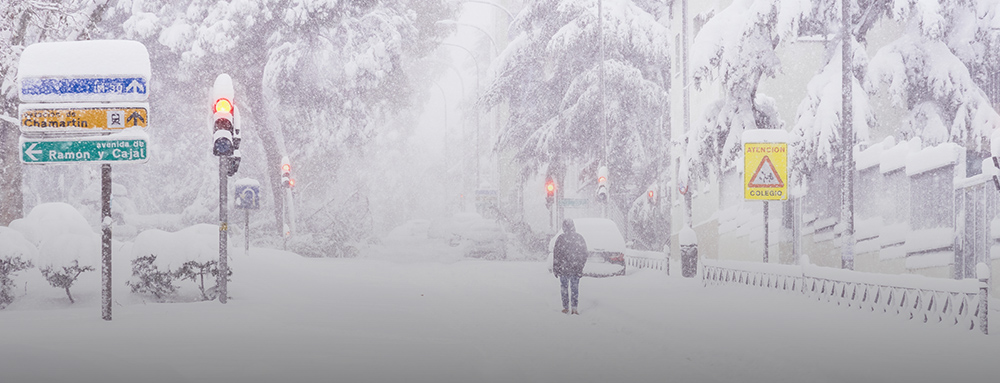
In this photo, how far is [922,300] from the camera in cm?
1291

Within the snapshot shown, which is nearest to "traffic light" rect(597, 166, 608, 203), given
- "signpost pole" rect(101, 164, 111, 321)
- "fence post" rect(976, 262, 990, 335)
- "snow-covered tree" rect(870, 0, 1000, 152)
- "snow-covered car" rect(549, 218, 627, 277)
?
"snow-covered car" rect(549, 218, 627, 277)

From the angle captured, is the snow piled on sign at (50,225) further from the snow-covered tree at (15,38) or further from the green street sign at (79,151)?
the green street sign at (79,151)

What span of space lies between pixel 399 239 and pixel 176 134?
11696mm

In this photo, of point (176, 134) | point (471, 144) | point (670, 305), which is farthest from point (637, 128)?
point (471, 144)

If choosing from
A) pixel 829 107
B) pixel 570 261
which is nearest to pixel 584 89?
pixel 829 107

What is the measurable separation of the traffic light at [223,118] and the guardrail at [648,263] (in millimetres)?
14739

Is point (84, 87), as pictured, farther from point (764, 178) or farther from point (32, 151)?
point (764, 178)

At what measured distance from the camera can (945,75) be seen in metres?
22.3

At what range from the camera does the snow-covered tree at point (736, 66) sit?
20.4 metres

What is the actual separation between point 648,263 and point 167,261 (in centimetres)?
1666

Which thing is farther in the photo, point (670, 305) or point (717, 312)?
point (670, 305)

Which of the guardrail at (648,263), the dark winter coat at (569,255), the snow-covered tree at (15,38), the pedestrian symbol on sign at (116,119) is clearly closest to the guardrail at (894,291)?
the dark winter coat at (569,255)

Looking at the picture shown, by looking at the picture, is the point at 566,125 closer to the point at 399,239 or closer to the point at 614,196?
the point at 614,196

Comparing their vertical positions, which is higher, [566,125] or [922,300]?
[566,125]
